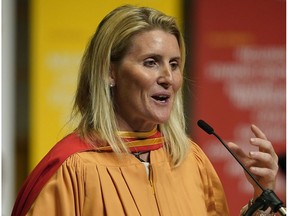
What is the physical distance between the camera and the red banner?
125 inches

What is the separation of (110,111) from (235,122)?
58.8 inches

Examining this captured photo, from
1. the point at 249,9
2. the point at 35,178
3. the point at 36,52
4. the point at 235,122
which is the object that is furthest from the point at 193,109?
the point at 35,178

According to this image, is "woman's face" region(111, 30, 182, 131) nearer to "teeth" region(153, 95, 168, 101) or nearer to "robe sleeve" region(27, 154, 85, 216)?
"teeth" region(153, 95, 168, 101)

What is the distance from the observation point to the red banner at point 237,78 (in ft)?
10.4

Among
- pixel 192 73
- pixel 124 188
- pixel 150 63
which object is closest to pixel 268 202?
pixel 124 188

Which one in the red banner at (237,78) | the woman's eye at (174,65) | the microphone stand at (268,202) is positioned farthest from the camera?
the red banner at (237,78)

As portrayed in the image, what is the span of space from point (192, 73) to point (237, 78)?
0.23m

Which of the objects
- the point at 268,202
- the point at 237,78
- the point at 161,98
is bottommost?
the point at 268,202

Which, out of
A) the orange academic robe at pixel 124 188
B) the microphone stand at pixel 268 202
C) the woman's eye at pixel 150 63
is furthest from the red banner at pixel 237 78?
the microphone stand at pixel 268 202

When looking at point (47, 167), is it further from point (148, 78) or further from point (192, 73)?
point (192, 73)

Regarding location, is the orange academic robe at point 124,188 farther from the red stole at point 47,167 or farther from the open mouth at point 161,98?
the open mouth at point 161,98

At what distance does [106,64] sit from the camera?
1.83 m

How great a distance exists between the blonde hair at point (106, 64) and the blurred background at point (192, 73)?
945mm

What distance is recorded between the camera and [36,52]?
287 centimetres
